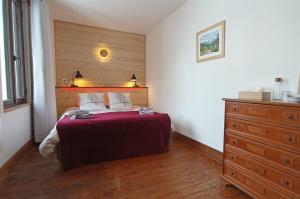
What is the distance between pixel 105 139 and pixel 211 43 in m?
2.08

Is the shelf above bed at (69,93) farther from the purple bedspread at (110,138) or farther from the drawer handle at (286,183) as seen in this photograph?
the drawer handle at (286,183)

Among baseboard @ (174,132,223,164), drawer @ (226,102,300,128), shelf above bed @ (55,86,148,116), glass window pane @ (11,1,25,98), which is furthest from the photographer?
shelf above bed @ (55,86,148,116)

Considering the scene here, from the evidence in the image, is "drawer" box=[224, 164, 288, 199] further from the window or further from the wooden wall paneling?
the wooden wall paneling

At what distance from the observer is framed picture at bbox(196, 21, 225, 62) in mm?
2354

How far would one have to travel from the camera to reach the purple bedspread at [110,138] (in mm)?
2137

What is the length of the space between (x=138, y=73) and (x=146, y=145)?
2.62 m

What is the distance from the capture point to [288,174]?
1272 mm

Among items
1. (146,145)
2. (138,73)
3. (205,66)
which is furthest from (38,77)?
(205,66)

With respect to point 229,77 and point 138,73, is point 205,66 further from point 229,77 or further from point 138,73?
point 138,73

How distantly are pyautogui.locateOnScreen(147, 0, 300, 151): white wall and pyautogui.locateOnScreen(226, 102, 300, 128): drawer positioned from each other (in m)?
0.45

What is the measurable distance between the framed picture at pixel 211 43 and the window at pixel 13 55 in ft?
9.15

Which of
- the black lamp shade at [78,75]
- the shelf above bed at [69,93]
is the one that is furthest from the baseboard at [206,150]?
the black lamp shade at [78,75]

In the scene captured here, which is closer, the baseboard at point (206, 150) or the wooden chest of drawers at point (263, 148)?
the wooden chest of drawers at point (263, 148)

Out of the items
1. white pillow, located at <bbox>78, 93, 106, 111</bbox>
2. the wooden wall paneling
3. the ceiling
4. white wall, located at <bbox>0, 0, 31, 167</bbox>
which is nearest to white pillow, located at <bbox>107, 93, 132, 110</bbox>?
white pillow, located at <bbox>78, 93, 106, 111</bbox>
